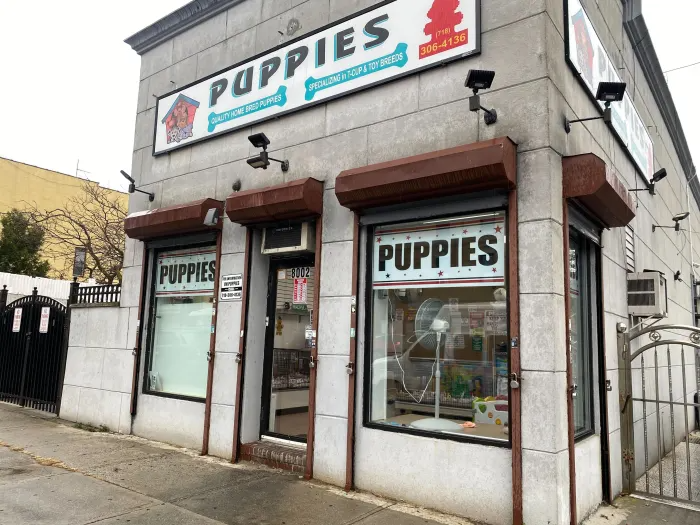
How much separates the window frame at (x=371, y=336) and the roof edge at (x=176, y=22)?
4.46 meters

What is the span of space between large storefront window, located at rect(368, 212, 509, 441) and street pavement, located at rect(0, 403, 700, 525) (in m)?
0.94

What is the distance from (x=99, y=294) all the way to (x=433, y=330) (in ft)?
21.0

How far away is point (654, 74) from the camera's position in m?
8.45

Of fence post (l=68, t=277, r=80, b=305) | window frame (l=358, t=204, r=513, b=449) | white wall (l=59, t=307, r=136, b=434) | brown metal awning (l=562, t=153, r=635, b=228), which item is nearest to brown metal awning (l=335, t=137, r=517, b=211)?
window frame (l=358, t=204, r=513, b=449)

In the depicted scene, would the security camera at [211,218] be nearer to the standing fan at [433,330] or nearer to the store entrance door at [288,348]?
the store entrance door at [288,348]

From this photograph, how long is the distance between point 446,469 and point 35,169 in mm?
33576

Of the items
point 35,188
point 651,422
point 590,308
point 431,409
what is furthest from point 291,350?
point 35,188

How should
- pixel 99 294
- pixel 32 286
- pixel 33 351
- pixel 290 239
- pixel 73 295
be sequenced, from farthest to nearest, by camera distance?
pixel 32 286, pixel 33 351, pixel 73 295, pixel 99 294, pixel 290 239

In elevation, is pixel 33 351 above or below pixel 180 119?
below

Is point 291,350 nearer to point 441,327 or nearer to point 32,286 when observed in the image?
point 441,327

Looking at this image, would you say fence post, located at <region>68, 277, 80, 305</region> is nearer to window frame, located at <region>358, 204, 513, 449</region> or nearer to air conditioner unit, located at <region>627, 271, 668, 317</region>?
window frame, located at <region>358, 204, 513, 449</region>

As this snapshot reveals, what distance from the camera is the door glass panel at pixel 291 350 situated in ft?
21.9

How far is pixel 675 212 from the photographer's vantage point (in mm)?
10383

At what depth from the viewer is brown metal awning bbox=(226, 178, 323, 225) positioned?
5.92 meters
